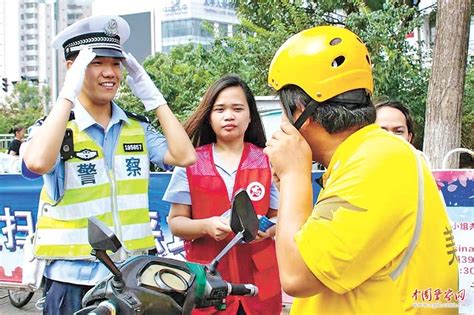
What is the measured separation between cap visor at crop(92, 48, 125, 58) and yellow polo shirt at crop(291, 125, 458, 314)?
1.40 meters

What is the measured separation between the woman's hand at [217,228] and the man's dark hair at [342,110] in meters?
1.26

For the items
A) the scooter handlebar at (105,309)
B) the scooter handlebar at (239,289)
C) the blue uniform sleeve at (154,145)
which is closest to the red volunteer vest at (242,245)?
the blue uniform sleeve at (154,145)

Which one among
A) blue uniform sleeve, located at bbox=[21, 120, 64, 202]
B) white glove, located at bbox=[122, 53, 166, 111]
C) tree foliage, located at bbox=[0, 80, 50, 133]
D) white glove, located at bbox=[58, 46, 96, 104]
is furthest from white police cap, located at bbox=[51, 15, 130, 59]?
tree foliage, located at bbox=[0, 80, 50, 133]

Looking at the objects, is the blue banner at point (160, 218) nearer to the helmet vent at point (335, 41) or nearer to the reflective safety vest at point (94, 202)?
the reflective safety vest at point (94, 202)

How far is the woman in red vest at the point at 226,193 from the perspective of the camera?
10.4 ft

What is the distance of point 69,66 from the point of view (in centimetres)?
292

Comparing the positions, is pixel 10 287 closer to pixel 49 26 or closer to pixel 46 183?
pixel 46 183

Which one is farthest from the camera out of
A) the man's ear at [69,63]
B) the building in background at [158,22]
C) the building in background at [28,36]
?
the building in background at [28,36]

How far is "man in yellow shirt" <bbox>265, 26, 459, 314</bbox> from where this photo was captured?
162cm

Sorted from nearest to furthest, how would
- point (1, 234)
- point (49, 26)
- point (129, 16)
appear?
point (1, 234) → point (129, 16) → point (49, 26)

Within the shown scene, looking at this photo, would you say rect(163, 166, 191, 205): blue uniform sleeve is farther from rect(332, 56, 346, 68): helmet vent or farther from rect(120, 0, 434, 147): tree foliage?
rect(120, 0, 434, 147): tree foliage

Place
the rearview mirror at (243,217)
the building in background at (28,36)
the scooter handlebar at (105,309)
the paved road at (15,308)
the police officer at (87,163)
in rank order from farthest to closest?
the building in background at (28,36) → the paved road at (15,308) → the police officer at (87,163) → the rearview mirror at (243,217) → the scooter handlebar at (105,309)

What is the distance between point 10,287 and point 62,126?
4.42 m

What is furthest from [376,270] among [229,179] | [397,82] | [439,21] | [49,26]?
[49,26]
